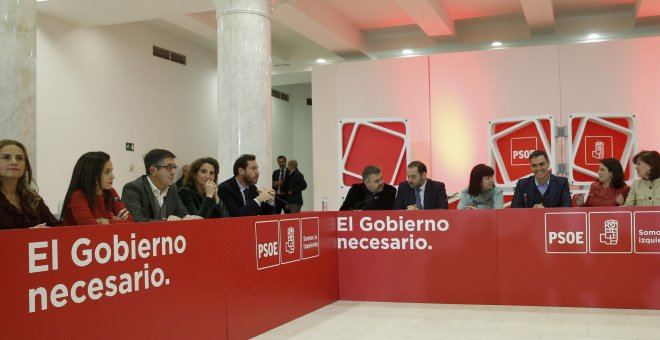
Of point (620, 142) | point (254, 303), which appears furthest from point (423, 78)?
point (254, 303)

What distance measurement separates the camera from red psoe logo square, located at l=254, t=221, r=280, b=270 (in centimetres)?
471

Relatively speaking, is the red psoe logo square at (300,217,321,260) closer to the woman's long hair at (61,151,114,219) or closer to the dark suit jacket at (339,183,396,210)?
the dark suit jacket at (339,183,396,210)

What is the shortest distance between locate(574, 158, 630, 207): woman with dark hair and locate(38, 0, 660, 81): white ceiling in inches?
150

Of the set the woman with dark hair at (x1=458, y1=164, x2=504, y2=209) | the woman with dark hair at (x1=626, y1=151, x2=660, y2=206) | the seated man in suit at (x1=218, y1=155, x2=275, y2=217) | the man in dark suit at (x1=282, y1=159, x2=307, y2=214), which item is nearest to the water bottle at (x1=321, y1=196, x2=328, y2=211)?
the man in dark suit at (x1=282, y1=159, x2=307, y2=214)

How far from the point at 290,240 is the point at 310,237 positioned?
38 cm

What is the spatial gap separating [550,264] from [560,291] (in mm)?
227

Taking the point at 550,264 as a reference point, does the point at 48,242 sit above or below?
above

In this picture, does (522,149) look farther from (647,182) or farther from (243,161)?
(243,161)

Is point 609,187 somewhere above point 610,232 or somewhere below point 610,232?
above

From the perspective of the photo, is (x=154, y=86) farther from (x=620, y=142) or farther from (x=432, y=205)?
(x=620, y=142)

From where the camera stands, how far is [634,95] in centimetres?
884

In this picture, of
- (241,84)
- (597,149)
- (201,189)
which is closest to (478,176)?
(201,189)

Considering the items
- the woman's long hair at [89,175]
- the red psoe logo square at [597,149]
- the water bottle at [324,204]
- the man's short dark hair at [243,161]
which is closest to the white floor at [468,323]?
the man's short dark hair at [243,161]

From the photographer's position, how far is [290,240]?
520cm
